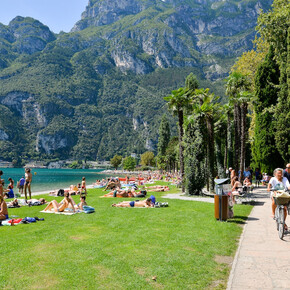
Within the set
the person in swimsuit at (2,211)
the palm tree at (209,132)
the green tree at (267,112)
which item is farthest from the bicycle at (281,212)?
the green tree at (267,112)

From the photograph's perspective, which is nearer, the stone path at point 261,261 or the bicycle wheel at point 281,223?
the stone path at point 261,261

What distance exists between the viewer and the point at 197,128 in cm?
2008

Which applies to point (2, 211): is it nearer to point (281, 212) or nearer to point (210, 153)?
point (281, 212)

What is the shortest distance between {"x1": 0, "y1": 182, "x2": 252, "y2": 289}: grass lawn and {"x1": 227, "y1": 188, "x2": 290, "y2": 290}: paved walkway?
10.6 inches

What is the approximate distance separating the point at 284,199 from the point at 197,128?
1224 cm

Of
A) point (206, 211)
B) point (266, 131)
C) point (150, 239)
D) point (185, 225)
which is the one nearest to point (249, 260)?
point (150, 239)

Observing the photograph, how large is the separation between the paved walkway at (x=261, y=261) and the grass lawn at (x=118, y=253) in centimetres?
27

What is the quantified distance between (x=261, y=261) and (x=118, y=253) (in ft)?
10.5

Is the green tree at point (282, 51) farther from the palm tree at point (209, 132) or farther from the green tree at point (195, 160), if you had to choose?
the green tree at point (195, 160)

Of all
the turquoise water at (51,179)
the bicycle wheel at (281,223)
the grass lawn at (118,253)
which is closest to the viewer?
the grass lawn at (118,253)

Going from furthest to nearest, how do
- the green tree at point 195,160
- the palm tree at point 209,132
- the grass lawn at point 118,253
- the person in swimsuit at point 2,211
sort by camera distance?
1. the palm tree at point 209,132
2. the green tree at point 195,160
3. the person in swimsuit at point 2,211
4. the grass lawn at point 118,253

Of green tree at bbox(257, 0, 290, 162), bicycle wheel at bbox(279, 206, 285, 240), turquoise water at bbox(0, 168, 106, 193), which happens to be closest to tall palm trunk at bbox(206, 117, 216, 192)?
green tree at bbox(257, 0, 290, 162)

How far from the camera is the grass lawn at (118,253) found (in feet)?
16.3

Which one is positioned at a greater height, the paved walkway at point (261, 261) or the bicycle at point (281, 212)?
the bicycle at point (281, 212)
